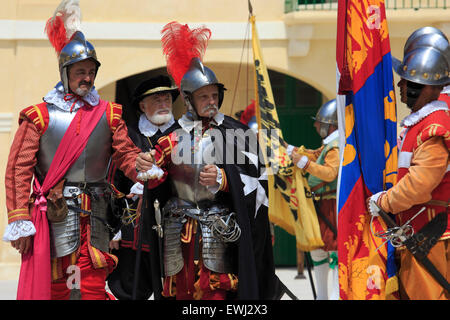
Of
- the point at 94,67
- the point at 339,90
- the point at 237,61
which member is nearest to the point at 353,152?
the point at 339,90

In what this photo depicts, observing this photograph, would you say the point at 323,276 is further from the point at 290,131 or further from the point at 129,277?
the point at 290,131

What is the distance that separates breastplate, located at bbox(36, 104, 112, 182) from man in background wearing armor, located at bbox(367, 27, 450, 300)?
1829 mm

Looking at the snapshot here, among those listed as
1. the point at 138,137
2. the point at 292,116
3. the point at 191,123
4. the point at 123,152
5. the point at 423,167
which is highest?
the point at 292,116

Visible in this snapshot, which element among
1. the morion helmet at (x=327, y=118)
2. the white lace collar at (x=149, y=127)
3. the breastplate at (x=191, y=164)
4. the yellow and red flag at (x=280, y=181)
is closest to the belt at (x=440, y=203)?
the breastplate at (x=191, y=164)

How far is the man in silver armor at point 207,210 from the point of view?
4.98 meters

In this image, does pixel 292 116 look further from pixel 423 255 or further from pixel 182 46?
pixel 423 255

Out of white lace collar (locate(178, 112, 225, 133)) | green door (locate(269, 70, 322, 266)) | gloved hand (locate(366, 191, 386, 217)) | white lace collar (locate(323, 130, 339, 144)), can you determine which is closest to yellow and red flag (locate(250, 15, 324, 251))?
white lace collar (locate(323, 130, 339, 144))

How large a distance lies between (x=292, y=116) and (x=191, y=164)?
7.64 meters

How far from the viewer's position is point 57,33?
5527 mm

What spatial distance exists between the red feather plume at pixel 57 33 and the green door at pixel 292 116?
728 cm

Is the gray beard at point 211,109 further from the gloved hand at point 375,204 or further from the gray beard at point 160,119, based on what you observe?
the gray beard at point 160,119

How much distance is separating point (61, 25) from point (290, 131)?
290 inches

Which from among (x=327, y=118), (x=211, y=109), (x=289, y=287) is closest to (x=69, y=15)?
(x=211, y=109)

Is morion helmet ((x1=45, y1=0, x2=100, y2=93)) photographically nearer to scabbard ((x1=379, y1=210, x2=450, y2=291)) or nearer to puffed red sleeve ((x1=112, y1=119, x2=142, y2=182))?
puffed red sleeve ((x1=112, y1=119, x2=142, y2=182))
